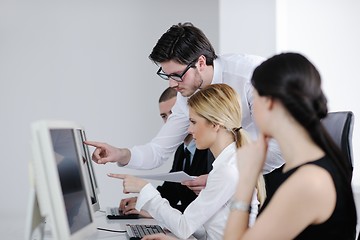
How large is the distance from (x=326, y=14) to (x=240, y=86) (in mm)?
1853

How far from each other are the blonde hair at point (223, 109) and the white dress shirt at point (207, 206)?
111 mm

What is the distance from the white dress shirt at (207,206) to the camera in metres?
1.95

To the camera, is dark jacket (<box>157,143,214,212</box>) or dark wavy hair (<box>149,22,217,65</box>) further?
dark jacket (<box>157,143,214,212</box>)

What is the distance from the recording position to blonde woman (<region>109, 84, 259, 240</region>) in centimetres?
195

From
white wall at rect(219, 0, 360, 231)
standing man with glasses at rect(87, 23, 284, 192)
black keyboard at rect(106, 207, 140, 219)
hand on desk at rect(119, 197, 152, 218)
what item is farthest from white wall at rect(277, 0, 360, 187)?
black keyboard at rect(106, 207, 140, 219)

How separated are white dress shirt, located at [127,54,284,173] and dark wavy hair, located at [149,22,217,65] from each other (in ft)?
0.30

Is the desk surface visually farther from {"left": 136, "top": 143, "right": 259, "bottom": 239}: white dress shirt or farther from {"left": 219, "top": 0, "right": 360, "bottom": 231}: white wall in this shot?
{"left": 219, "top": 0, "right": 360, "bottom": 231}: white wall

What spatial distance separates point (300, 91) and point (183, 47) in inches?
49.8

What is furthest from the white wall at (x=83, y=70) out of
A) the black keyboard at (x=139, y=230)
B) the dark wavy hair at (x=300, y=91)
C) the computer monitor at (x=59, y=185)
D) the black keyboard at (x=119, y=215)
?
the dark wavy hair at (x=300, y=91)

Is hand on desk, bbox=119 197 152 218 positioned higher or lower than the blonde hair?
lower

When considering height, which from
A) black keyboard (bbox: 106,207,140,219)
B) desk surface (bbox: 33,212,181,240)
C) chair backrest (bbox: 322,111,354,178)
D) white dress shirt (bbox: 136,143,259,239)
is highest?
chair backrest (bbox: 322,111,354,178)

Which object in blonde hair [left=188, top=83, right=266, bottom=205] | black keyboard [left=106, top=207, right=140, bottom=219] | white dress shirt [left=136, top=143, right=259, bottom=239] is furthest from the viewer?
black keyboard [left=106, top=207, right=140, bottom=219]

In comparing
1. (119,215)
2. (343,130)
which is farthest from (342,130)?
(119,215)

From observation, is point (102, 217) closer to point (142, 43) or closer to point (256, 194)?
point (256, 194)
